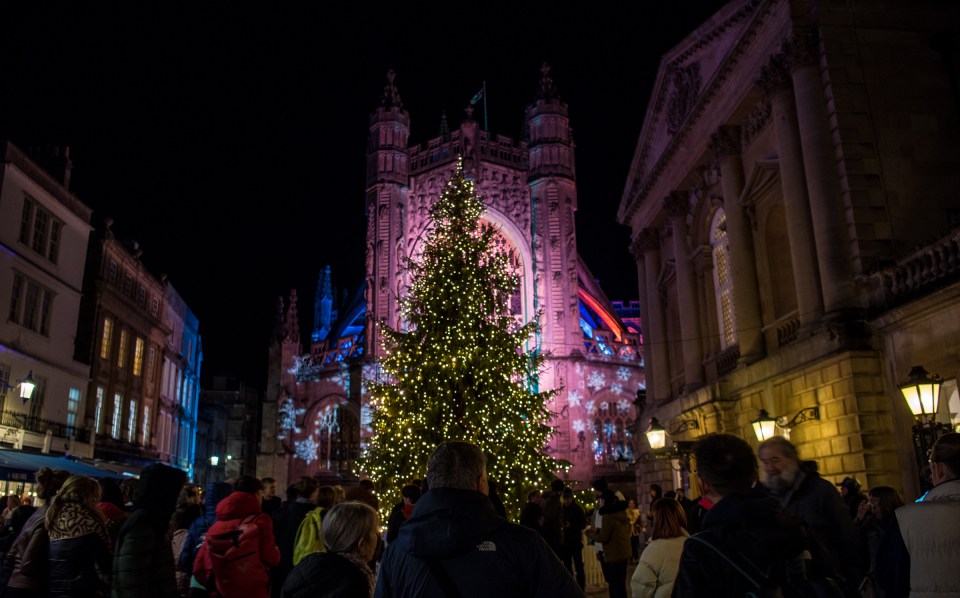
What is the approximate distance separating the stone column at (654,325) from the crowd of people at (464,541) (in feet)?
53.3

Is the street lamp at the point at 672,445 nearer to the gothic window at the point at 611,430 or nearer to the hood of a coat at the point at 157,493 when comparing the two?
the hood of a coat at the point at 157,493

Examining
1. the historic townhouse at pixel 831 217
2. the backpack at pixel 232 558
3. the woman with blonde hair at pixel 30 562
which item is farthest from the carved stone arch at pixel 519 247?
the woman with blonde hair at pixel 30 562

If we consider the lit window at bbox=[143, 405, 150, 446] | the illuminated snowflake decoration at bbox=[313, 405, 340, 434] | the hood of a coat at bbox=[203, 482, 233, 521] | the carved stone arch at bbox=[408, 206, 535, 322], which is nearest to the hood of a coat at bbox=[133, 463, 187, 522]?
the hood of a coat at bbox=[203, 482, 233, 521]

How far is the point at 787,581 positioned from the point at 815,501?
84.5 inches

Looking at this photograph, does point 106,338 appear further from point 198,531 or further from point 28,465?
point 198,531

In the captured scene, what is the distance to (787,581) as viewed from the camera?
2.71 metres

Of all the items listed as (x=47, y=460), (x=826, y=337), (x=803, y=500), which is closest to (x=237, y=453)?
(x=47, y=460)

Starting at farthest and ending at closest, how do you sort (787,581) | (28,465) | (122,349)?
(122,349)
(28,465)
(787,581)

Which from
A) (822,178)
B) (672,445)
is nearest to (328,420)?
(672,445)

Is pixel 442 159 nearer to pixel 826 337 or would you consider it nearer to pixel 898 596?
pixel 826 337

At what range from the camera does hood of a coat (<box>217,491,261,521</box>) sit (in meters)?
5.68

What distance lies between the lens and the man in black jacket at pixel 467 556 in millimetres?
2795

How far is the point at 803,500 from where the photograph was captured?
462cm

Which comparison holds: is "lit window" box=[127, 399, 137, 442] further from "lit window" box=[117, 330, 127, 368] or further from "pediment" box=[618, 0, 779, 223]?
"pediment" box=[618, 0, 779, 223]
